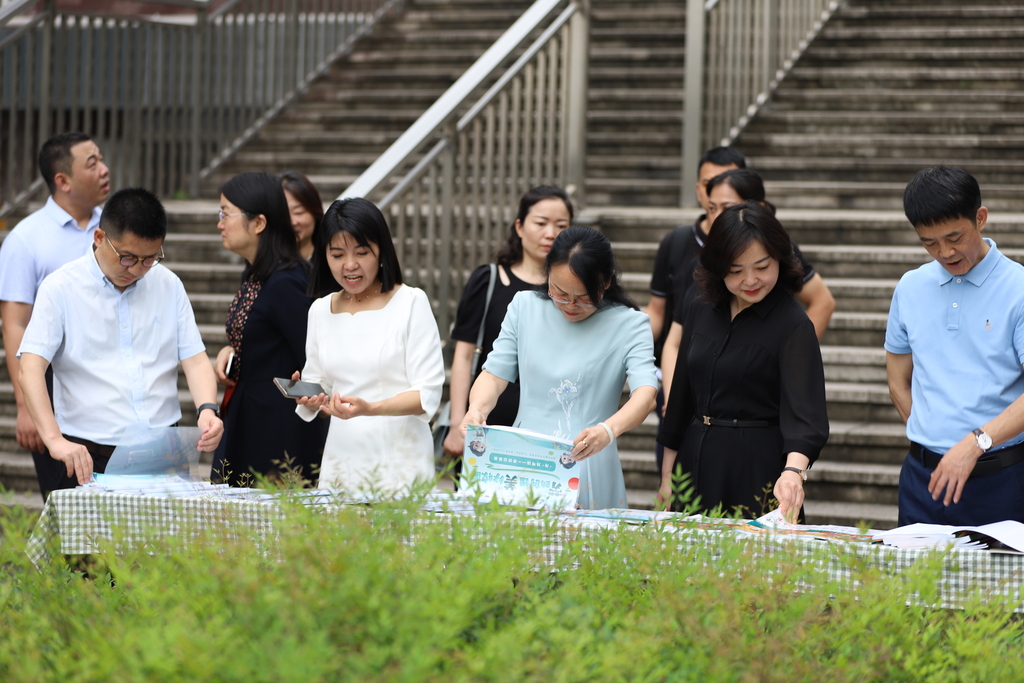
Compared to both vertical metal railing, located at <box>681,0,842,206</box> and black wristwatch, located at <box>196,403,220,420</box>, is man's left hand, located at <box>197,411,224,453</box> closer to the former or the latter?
black wristwatch, located at <box>196,403,220,420</box>

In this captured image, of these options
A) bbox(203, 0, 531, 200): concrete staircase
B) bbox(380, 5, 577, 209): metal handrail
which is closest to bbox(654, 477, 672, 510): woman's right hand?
bbox(380, 5, 577, 209): metal handrail

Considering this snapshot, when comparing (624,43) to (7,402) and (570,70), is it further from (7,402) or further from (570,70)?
(7,402)

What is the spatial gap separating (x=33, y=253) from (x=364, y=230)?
1490 millimetres

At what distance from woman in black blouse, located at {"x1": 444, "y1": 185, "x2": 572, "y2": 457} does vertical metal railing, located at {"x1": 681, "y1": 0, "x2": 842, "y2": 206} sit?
343cm

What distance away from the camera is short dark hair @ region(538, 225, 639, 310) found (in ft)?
10.4

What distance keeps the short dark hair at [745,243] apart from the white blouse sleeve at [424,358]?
0.90m

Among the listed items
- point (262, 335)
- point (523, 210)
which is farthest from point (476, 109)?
point (262, 335)

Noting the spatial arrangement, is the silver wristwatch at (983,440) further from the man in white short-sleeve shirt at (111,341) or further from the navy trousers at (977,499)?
the man in white short-sleeve shirt at (111,341)

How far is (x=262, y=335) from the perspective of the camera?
394 cm

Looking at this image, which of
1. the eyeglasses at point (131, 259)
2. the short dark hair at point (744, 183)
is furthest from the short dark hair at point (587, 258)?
the eyeglasses at point (131, 259)

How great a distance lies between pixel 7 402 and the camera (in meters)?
6.01

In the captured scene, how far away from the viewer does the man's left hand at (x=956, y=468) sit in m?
2.97

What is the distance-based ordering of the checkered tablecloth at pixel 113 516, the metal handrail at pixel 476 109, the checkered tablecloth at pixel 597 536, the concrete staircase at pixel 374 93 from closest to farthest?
the checkered tablecloth at pixel 597 536, the checkered tablecloth at pixel 113 516, the metal handrail at pixel 476 109, the concrete staircase at pixel 374 93

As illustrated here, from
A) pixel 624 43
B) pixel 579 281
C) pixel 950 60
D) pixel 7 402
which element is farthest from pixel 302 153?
pixel 579 281
